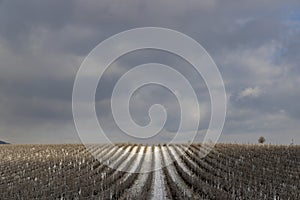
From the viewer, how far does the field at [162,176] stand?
17.7m

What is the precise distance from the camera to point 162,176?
23.8m

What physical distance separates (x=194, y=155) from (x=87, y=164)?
849cm

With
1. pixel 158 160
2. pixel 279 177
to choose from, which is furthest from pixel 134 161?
pixel 279 177

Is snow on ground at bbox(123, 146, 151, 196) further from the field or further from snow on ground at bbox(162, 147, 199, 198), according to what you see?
snow on ground at bbox(162, 147, 199, 198)

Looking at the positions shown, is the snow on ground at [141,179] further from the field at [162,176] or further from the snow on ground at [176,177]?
the snow on ground at [176,177]

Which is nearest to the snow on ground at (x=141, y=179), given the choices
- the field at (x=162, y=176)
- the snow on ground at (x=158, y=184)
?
the field at (x=162, y=176)

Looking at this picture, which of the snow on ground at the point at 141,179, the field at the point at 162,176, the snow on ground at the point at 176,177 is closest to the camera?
the field at the point at 162,176

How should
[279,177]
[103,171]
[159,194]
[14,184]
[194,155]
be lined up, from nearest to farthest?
[159,194], [14,184], [279,177], [103,171], [194,155]

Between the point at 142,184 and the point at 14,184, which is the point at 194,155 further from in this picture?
the point at 14,184

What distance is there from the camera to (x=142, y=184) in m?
21.3

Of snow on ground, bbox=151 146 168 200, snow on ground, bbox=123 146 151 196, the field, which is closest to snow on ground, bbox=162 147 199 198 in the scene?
the field

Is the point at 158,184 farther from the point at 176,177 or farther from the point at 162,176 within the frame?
the point at 162,176

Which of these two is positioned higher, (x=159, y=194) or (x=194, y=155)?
(x=194, y=155)

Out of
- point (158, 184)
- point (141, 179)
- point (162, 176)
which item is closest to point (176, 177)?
point (162, 176)
